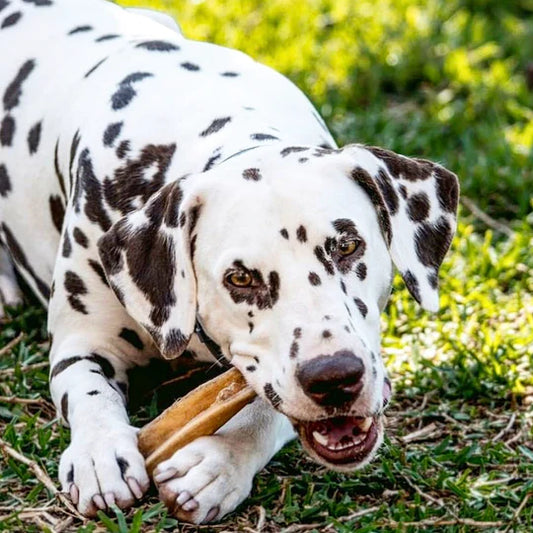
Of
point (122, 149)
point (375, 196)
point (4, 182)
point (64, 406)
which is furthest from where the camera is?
point (4, 182)

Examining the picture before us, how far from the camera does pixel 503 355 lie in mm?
5254

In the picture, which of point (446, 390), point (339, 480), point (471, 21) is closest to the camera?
point (339, 480)

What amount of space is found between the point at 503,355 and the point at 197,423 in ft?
5.15

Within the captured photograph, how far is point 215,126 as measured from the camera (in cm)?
462

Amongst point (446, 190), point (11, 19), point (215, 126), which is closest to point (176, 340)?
point (215, 126)

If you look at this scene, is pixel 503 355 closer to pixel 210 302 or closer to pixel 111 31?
pixel 210 302

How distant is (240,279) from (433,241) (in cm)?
72

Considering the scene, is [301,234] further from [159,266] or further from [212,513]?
[212,513]

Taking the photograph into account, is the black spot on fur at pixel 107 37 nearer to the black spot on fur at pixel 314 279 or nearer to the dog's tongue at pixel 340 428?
the black spot on fur at pixel 314 279

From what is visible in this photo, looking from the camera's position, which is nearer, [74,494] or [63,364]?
[74,494]

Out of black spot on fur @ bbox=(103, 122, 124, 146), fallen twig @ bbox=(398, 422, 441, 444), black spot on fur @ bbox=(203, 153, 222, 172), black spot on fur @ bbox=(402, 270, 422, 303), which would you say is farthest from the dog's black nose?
black spot on fur @ bbox=(103, 122, 124, 146)

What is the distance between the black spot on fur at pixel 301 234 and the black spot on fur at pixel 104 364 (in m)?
1.13

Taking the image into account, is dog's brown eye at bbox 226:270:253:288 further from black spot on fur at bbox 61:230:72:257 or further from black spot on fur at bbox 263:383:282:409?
black spot on fur at bbox 61:230:72:257

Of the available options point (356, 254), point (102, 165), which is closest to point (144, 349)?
point (102, 165)
